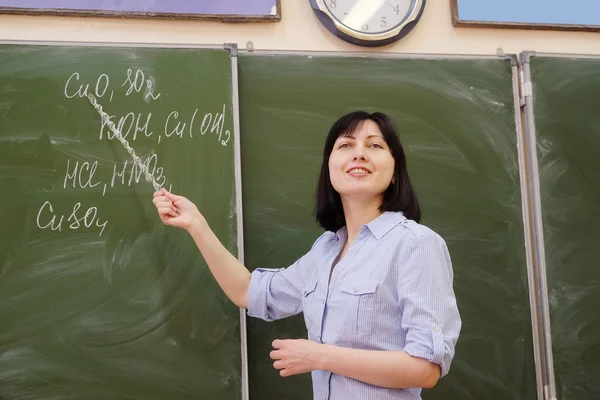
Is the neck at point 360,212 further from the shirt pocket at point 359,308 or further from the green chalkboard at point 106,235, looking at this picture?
the green chalkboard at point 106,235

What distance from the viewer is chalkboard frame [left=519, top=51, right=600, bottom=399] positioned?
2.22 metres

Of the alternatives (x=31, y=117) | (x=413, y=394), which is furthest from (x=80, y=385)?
(x=413, y=394)

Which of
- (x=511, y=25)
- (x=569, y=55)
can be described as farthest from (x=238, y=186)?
(x=569, y=55)

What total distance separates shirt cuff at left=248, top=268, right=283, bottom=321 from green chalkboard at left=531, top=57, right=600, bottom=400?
3.58ft

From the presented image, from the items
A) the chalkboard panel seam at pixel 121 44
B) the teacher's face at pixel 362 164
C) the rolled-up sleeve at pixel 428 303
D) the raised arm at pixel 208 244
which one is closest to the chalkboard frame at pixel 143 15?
the chalkboard panel seam at pixel 121 44

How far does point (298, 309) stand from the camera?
187 cm

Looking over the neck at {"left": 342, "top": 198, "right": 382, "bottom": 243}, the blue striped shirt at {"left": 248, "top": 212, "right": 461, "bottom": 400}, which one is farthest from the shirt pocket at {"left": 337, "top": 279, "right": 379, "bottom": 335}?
the neck at {"left": 342, "top": 198, "right": 382, "bottom": 243}

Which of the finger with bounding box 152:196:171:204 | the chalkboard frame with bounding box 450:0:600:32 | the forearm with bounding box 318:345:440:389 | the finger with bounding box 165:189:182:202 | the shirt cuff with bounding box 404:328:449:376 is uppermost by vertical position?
the chalkboard frame with bounding box 450:0:600:32

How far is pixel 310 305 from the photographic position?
5.29 ft

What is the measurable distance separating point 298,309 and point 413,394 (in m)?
0.49

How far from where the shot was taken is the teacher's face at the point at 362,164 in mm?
1592

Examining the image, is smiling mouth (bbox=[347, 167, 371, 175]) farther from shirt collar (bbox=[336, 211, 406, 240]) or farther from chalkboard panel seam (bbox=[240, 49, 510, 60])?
chalkboard panel seam (bbox=[240, 49, 510, 60])

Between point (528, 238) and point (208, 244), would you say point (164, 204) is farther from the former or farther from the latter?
point (528, 238)

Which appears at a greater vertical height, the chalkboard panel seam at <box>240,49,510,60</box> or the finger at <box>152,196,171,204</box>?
the chalkboard panel seam at <box>240,49,510,60</box>
